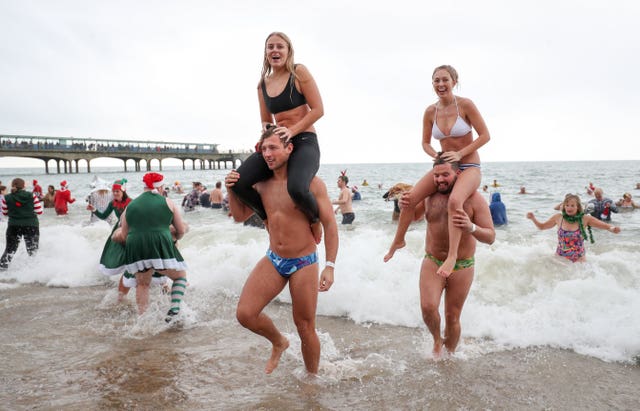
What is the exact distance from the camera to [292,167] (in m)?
3.49

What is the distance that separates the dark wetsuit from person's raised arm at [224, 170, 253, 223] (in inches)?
1.4

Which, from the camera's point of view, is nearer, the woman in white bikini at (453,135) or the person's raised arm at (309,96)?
the person's raised arm at (309,96)

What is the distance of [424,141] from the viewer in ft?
15.1

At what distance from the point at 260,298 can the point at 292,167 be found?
109cm

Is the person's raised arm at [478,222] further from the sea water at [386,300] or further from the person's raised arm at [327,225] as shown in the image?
the sea water at [386,300]

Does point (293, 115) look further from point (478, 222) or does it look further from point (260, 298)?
point (478, 222)

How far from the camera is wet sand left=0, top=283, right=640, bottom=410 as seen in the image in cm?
368

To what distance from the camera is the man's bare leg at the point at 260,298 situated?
11.8 ft

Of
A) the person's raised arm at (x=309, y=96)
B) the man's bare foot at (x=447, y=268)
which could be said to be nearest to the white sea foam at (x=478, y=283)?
the man's bare foot at (x=447, y=268)

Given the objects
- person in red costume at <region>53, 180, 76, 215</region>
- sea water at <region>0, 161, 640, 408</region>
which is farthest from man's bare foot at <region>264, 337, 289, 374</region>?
person in red costume at <region>53, 180, 76, 215</region>

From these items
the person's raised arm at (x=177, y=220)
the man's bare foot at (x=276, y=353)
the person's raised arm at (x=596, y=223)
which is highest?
the person's raised arm at (x=177, y=220)

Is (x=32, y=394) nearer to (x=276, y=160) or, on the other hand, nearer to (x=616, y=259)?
(x=276, y=160)

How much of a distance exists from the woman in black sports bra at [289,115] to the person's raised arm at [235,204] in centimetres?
4

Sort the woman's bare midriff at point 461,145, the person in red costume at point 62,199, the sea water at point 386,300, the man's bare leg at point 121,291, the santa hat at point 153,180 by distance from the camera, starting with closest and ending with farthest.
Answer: the woman's bare midriff at point 461,145
the sea water at point 386,300
the santa hat at point 153,180
the man's bare leg at point 121,291
the person in red costume at point 62,199
